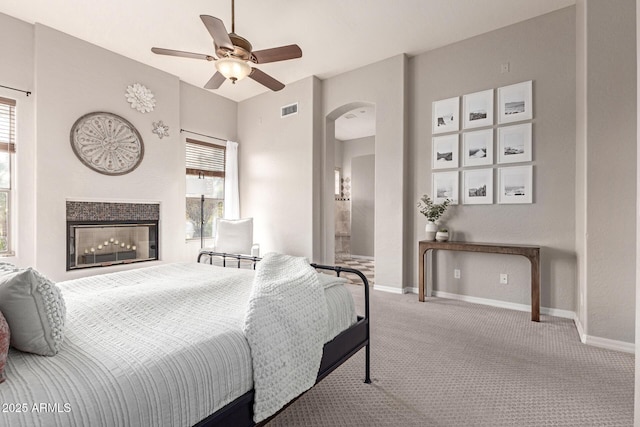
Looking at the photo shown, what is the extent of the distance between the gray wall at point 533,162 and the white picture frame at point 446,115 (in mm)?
82

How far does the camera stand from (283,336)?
1349 millimetres

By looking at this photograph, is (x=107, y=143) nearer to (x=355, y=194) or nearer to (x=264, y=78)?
(x=264, y=78)

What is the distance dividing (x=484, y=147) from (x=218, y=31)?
3121 mm

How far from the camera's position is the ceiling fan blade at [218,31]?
83.5 inches

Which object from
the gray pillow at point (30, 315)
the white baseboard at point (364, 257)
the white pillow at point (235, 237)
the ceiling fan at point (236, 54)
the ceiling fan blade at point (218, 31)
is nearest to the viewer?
the gray pillow at point (30, 315)

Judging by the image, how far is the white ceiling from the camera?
3258 millimetres

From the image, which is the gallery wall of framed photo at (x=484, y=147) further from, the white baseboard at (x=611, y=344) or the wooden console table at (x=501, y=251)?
the white baseboard at (x=611, y=344)

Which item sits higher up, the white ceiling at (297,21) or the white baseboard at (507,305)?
the white ceiling at (297,21)

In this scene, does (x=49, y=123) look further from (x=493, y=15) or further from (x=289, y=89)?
(x=493, y=15)

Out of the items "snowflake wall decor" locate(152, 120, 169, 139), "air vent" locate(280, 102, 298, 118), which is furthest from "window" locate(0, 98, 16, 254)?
"air vent" locate(280, 102, 298, 118)

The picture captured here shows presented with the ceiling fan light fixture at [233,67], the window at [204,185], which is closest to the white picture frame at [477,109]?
the ceiling fan light fixture at [233,67]

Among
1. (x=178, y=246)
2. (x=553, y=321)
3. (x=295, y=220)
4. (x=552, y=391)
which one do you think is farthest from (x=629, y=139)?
(x=178, y=246)

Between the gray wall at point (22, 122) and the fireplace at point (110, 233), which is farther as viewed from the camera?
the fireplace at point (110, 233)

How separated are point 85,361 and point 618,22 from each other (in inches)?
159
